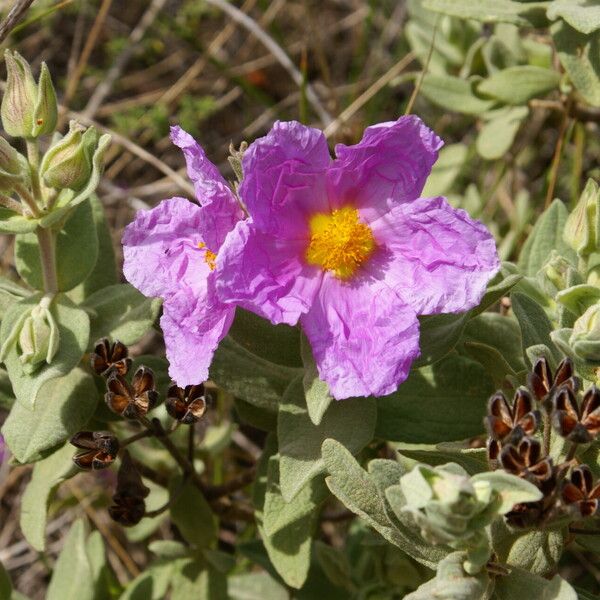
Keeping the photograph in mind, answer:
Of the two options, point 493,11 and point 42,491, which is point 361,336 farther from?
point 493,11

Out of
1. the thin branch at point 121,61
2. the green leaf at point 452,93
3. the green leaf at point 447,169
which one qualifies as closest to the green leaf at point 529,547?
the green leaf at point 452,93

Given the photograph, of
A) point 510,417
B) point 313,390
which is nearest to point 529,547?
point 510,417

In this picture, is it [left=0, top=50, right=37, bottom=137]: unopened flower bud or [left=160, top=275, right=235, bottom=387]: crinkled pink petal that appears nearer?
[left=160, top=275, right=235, bottom=387]: crinkled pink petal

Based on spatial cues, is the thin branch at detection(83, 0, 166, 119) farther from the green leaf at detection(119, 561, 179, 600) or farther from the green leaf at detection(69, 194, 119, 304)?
the green leaf at detection(119, 561, 179, 600)

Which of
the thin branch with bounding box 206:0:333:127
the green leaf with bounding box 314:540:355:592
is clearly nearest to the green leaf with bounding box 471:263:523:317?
the green leaf with bounding box 314:540:355:592

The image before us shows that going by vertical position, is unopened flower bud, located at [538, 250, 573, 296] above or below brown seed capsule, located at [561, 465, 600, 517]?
above
